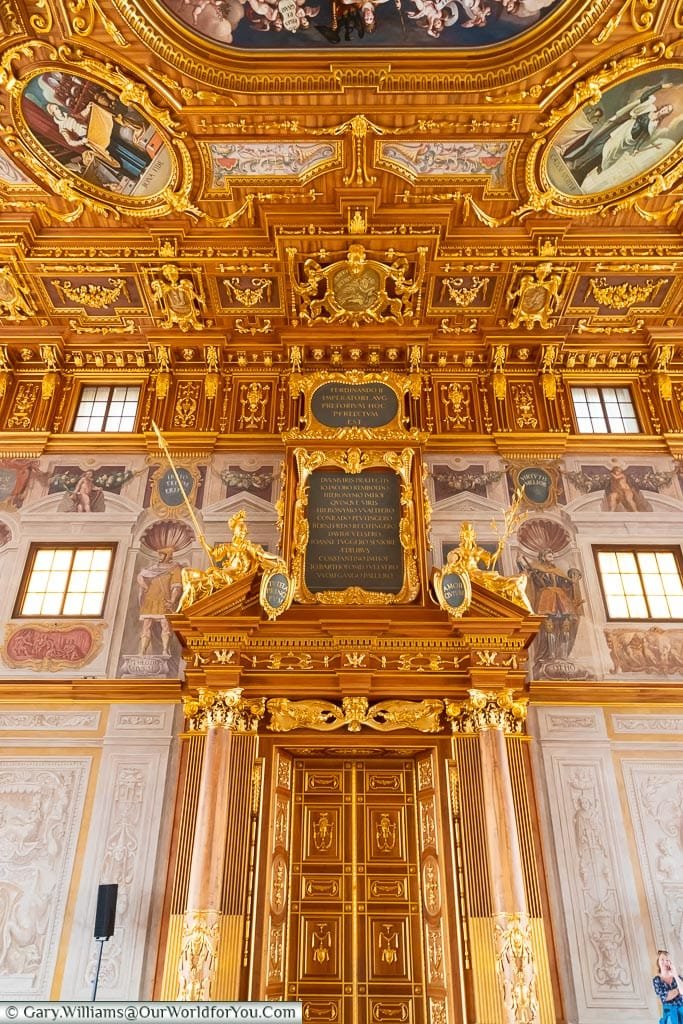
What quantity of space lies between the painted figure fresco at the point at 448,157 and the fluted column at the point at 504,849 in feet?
25.0

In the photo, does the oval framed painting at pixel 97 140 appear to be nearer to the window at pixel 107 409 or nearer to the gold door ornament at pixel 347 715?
the window at pixel 107 409

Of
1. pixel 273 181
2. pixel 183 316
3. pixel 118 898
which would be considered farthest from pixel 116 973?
pixel 273 181

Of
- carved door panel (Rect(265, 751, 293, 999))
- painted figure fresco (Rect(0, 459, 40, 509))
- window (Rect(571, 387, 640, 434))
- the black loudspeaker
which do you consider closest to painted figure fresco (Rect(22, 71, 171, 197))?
painted figure fresco (Rect(0, 459, 40, 509))

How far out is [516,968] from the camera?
331 inches

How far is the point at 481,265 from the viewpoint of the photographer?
12.7 meters

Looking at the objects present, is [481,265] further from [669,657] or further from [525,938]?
[525,938]

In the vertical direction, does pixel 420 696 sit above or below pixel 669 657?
below

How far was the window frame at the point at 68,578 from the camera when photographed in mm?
11297

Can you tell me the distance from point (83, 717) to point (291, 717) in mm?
2872

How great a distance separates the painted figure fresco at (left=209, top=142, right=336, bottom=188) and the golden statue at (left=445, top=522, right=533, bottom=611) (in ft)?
19.2

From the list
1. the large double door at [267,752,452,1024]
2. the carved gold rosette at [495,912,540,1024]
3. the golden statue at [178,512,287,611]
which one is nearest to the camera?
the carved gold rosette at [495,912,540,1024]

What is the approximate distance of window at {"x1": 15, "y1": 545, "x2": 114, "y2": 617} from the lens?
37.4ft

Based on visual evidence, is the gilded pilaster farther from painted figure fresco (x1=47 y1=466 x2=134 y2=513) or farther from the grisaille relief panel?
painted figure fresco (x1=47 y1=466 x2=134 y2=513)

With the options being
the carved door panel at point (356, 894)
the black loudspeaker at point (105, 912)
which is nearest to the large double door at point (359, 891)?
the carved door panel at point (356, 894)
